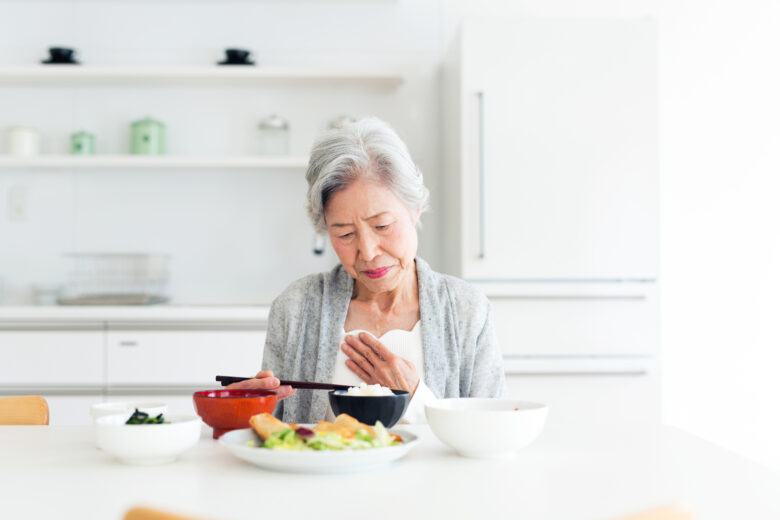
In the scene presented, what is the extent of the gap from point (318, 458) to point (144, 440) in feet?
0.81

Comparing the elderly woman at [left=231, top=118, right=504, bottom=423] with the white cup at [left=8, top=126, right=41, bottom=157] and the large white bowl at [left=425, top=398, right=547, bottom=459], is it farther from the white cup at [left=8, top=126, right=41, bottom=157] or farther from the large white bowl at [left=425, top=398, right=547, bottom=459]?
the white cup at [left=8, top=126, right=41, bottom=157]

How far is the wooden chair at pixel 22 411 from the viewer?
1.55m

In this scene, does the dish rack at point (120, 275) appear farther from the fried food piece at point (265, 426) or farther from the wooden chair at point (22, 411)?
the fried food piece at point (265, 426)

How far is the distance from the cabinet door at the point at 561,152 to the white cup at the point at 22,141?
6.59 feet

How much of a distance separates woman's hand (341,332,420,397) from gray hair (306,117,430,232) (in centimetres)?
32

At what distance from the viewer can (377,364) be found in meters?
1.58

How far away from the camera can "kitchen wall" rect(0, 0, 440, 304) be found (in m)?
3.60

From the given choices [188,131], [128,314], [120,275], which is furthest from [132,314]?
[188,131]

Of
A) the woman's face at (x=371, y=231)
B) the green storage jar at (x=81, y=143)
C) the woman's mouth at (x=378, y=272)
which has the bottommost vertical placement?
the woman's mouth at (x=378, y=272)

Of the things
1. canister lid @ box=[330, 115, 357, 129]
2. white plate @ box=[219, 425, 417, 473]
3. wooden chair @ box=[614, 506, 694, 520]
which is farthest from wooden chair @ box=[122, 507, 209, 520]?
canister lid @ box=[330, 115, 357, 129]

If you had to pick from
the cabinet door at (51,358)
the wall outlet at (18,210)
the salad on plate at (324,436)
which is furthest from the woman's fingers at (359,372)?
the wall outlet at (18,210)

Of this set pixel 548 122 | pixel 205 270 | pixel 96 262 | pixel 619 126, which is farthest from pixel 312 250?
pixel 619 126

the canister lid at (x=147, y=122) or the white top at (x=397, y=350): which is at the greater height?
the canister lid at (x=147, y=122)

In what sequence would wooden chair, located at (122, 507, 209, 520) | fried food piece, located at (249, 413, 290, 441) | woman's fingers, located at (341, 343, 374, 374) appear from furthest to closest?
woman's fingers, located at (341, 343, 374, 374), fried food piece, located at (249, 413, 290, 441), wooden chair, located at (122, 507, 209, 520)
